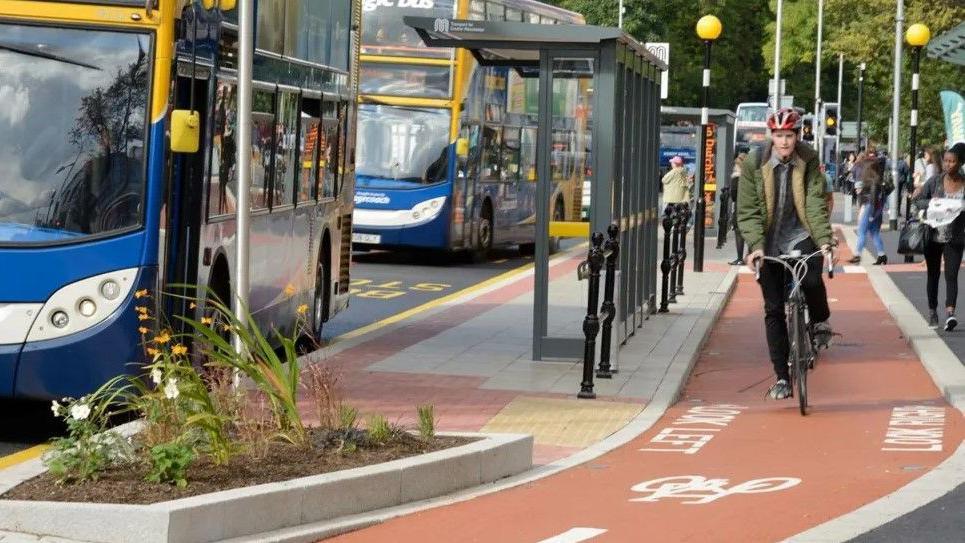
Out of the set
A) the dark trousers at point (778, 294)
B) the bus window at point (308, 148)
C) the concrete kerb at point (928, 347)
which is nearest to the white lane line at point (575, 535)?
the dark trousers at point (778, 294)

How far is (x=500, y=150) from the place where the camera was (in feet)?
103

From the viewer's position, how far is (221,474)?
27.7ft

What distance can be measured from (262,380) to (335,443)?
1.54 ft

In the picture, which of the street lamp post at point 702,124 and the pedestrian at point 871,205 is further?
the pedestrian at point 871,205

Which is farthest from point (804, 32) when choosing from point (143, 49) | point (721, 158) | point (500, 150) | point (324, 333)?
point (143, 49)

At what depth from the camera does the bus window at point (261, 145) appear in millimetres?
13766

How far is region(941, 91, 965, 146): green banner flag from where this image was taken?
39031mm

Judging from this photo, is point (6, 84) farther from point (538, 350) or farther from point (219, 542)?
point (538, 350)

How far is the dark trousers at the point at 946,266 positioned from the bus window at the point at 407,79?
11.4 metres

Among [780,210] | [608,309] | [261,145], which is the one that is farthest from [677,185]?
[780,210]

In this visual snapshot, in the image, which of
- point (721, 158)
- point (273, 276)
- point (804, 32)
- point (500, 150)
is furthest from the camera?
point (804, 32)

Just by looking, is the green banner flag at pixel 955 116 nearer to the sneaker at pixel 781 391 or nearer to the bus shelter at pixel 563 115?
the bus shelter at pixel 563 115

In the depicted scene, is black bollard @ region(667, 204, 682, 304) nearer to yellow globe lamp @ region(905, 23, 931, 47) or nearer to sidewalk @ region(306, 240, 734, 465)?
sidewalk @ region(306, 240, 734, 465)

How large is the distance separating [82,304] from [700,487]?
3.61 m
